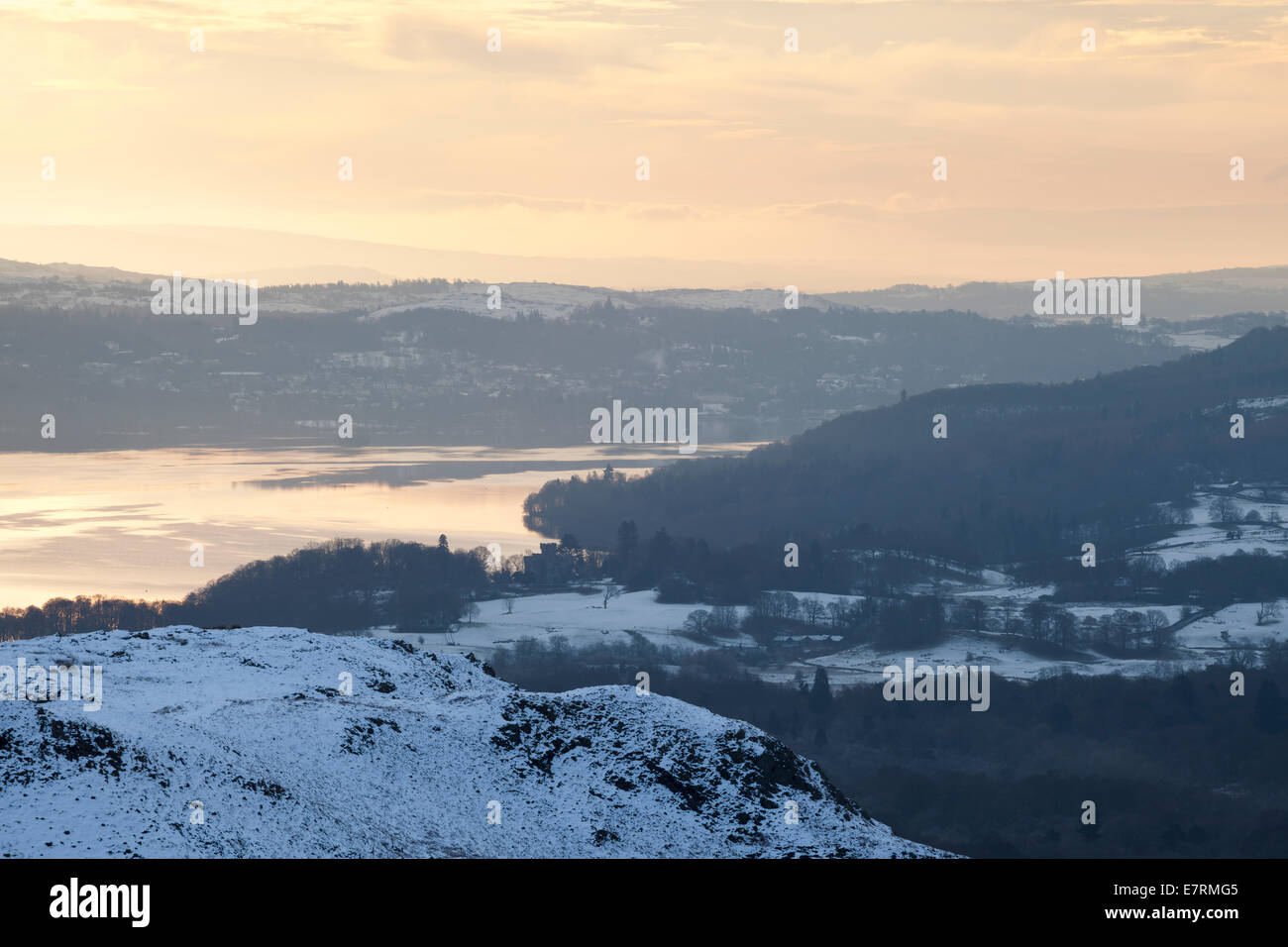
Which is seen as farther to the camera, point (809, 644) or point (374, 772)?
point (809, 644)

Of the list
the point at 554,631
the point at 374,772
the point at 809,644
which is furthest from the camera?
the point at 809,644

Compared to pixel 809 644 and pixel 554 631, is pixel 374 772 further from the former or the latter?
pixel 809 644

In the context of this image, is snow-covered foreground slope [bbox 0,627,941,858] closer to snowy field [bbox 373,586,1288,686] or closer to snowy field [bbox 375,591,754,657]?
snowy field [bbox 375,591,754,657]

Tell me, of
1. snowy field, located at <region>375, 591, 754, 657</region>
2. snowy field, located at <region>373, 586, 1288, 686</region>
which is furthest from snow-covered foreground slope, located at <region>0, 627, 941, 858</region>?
snowy field, located at <region>373, 586, 1288, 686</region>

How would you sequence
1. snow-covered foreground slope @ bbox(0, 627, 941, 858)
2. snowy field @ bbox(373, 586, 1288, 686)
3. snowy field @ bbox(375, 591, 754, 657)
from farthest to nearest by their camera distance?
snowy field @ bbox(373, 586, 1288, 686), snowy field @ bbox(375, 591, 754, 657), snow-covered foreground slope @ bbox(0, 627, 941, 858)

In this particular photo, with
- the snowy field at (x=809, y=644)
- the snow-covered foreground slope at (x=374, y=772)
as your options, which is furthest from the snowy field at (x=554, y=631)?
the snow-covered foreground slope at (x=374, y=772)

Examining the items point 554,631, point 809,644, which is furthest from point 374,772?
point 809,644
